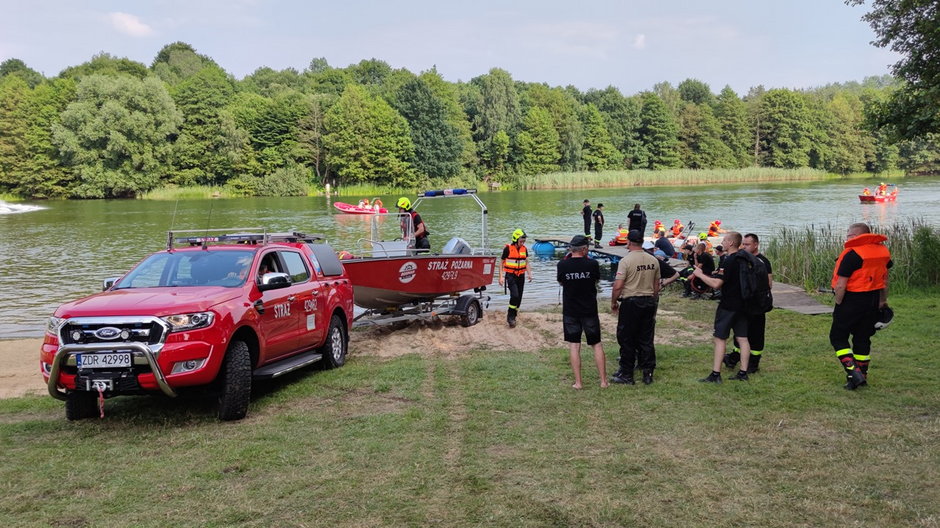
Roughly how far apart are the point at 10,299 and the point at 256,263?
13.9 metres

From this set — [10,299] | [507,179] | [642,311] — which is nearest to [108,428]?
[642,311]

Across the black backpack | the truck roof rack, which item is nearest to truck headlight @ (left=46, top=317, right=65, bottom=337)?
the truck roof rack

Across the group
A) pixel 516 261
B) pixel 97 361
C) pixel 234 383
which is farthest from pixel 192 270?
pixel 516 261

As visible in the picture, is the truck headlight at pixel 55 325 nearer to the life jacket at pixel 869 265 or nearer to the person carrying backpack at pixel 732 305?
the person carrying backpack at pixel 732 305

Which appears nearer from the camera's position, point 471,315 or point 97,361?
point 97,361

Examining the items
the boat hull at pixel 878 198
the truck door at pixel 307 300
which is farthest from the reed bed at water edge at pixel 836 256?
the boat hull at pixel 878 198

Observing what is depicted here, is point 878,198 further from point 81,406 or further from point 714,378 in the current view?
point 81,406

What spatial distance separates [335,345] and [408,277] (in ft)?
9.09

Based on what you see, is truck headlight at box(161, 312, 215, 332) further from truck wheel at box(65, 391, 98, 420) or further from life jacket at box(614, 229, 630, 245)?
life jacket at box(614, 229, 630, 245)

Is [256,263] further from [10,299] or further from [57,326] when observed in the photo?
[10,299]

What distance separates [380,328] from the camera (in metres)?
14.2

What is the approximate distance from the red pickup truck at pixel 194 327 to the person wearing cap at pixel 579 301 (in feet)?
10.8

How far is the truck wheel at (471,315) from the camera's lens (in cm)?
1391

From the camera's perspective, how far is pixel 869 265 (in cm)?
824
